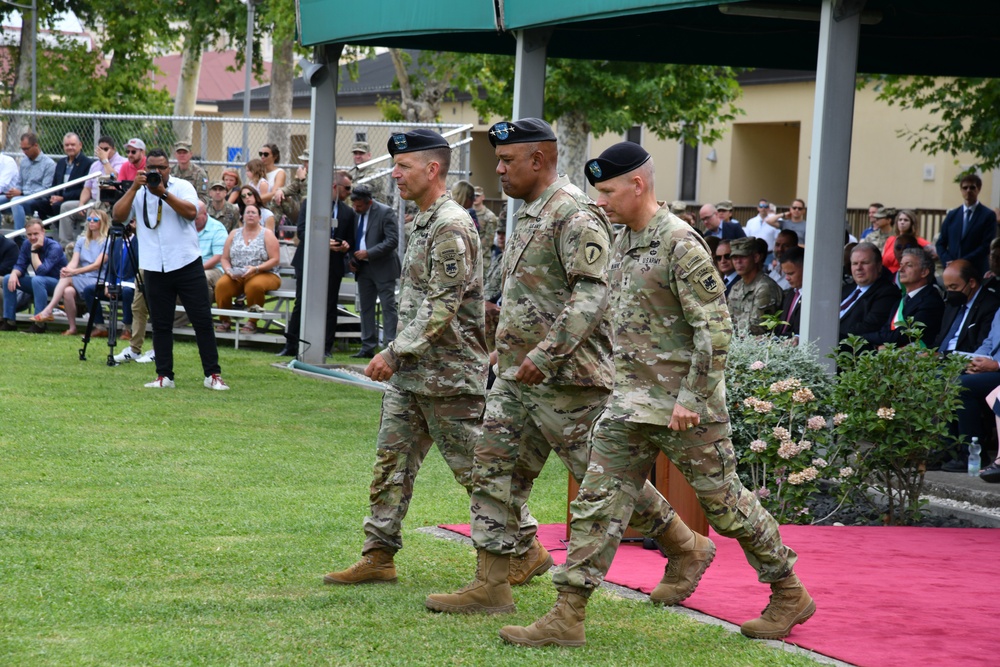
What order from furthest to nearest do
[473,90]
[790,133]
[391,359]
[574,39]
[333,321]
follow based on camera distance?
[790,133] < [473,90] < [333,321] < [574,39] < [391,359]

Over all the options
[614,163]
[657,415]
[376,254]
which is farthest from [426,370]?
[376,254]

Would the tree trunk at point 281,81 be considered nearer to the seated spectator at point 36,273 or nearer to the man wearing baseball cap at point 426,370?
the seated spectator at point 36,273

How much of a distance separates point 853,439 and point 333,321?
868 centimetres

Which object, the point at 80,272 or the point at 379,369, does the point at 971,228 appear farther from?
the point at 379,369

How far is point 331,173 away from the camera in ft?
46.4

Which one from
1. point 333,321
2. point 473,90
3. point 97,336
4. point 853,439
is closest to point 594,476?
point 853,439

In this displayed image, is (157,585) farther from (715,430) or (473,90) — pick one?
(473,90)

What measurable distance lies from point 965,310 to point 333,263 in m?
7.52

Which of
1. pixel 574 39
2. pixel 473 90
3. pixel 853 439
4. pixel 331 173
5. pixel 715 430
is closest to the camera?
pixel 715 430

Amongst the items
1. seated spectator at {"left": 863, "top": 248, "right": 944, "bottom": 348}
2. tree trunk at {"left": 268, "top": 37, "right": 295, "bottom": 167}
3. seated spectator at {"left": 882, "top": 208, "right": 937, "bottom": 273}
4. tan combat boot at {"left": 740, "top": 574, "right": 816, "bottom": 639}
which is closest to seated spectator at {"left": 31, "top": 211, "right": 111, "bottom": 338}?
seated spectator at {"left": 882, "top": 208, "right": 937, "bottom": 273}

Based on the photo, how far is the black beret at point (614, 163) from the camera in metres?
5.22

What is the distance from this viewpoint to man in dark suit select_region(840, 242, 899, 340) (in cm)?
1059

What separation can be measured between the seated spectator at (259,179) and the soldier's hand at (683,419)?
13.7 m

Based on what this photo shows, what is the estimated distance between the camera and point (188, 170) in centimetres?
1838
